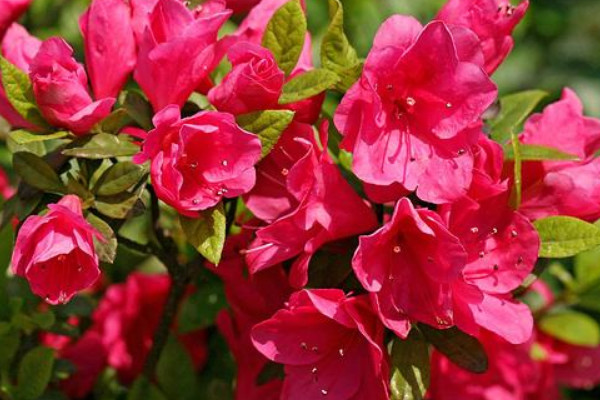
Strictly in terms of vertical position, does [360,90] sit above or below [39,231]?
above

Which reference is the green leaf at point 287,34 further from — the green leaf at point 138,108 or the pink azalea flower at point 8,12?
the pink azalea flower at point 8,12

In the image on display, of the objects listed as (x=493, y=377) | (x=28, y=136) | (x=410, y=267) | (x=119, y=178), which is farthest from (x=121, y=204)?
(x=493, y=377)

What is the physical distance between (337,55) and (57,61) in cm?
35

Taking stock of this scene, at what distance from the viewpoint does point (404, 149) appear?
1.32 meters

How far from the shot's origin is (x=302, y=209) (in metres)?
1.30

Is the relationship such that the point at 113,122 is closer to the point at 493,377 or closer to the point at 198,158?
the point at 198,158

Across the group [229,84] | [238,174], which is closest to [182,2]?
[229,84]

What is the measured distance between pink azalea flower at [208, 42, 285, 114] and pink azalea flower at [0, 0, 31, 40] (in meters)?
0.42

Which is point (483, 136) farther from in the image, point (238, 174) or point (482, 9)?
point (238, 174)

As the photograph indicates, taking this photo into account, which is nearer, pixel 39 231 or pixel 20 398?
pixel 39 231

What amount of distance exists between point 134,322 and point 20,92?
0.65 metres

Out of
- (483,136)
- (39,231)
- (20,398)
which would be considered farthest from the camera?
(20,398)

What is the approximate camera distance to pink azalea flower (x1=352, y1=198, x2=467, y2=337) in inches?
48.6

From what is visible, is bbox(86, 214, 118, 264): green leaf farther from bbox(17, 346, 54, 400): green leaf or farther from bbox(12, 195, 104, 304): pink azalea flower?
bbox(17, 346, 54, 400): green leaf
